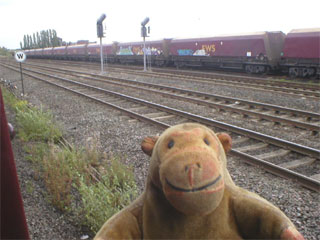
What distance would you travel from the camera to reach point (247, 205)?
1739mm

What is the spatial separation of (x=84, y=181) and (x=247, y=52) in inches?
661

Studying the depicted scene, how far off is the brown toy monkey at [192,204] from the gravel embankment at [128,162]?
1944 millimetres

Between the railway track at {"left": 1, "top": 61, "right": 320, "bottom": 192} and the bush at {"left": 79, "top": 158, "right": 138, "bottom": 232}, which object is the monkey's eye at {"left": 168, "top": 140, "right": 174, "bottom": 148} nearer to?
the bush at {"left": 79, "top": 158, "right": 138, "bottom": 232}

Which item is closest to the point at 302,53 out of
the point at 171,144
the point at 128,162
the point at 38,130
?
the point at 128,162

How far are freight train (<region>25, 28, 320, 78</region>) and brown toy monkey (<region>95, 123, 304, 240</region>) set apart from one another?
16240 millimetres

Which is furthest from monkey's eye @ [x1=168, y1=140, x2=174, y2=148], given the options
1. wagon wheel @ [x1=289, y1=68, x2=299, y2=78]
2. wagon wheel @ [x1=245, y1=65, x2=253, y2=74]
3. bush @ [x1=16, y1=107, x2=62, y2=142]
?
wagon wheel @ [x1=245, y1=65, x2=253, y2=74]

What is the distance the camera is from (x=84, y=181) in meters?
4.46

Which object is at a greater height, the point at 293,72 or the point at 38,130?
the point at 293,72

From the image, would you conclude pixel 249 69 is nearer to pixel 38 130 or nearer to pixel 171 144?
pixel 38 130

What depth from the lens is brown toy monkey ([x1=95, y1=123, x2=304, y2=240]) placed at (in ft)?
4.78

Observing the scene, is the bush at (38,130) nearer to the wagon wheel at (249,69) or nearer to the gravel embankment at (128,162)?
the gravel embankment at (128,162)

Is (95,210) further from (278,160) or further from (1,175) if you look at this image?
(278,160)

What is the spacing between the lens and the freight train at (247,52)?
1653cm

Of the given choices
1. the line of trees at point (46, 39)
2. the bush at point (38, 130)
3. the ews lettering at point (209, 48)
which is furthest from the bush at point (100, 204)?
the line of trees at point (46, 39)
